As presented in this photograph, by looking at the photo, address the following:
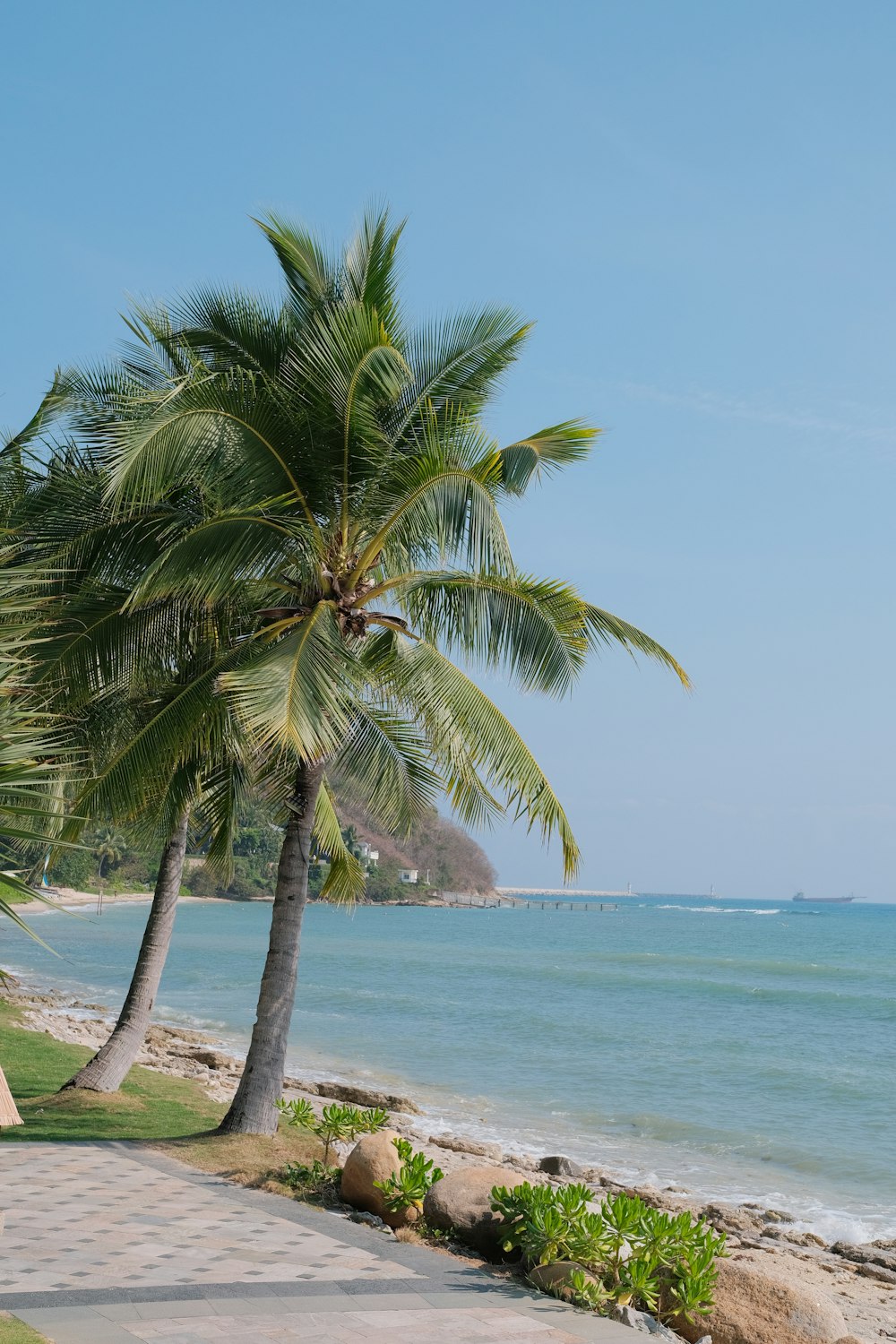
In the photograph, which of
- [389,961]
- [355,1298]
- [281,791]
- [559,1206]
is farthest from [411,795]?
[389,961]

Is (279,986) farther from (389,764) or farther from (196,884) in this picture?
(196,884)

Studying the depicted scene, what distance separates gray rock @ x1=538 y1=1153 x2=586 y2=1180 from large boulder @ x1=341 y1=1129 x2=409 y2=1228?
Answer: 6.35 m

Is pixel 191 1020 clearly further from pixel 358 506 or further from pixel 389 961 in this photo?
pixel 389 961

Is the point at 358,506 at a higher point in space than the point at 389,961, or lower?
higher

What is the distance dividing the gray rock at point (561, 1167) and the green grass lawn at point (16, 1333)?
989cm

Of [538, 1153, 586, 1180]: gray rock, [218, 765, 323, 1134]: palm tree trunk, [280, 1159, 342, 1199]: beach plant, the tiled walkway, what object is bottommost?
[538, 1153, 586, 1180]: gray rock

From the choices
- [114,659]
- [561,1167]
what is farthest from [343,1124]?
[561,1167]

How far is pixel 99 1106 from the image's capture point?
12102mm

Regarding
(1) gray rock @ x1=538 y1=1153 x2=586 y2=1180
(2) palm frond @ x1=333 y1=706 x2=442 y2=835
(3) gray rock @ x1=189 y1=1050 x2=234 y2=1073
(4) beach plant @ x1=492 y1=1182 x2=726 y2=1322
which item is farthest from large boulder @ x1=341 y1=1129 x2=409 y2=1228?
(3) gray rock @ x1=189 y1=1050 x2=234 y2=1073

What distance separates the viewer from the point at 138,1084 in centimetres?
1414

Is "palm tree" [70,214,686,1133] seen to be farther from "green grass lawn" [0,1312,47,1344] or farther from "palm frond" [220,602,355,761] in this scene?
"green grass lawn" [0,1312,47,1344]

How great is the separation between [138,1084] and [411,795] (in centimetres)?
535

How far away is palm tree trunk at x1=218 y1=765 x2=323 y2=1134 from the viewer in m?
10.3

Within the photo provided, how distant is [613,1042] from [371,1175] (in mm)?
22994
